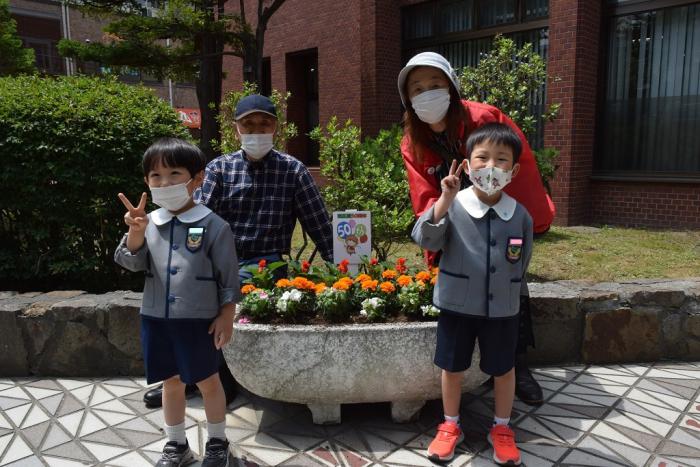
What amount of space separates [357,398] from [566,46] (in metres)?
7.09

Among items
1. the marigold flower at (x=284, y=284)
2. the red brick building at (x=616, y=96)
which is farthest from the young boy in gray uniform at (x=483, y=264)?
the red brick building at (x=616, y=96)

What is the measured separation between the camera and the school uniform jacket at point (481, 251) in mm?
2383

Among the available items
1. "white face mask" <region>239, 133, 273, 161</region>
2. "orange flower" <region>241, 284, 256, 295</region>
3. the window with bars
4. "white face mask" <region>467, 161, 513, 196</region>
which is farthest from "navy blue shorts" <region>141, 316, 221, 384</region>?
the window with bars

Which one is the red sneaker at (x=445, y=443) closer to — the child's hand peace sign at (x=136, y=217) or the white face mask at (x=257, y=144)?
the child's hand peace sign at (x=136, y=217)

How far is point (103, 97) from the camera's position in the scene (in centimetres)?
429

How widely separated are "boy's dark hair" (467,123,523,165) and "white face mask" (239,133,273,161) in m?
1.21

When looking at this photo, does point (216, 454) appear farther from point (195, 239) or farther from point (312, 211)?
point (312, 211)

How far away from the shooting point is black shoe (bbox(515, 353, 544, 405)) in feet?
10.1

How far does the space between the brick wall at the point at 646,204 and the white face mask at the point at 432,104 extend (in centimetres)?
645

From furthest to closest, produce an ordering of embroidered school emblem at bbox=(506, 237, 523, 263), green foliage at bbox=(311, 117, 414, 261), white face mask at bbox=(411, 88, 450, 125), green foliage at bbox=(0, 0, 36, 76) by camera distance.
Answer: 1. green foliage at bbox=(0, 0, 36, 76)
2. green foliage at bbox=(311, 117, 414, 261)
3. white face mask at bbox=(411, 88, 450, 125)
4. embroidered school emblem at bbox=(506, 237, 523, 263)

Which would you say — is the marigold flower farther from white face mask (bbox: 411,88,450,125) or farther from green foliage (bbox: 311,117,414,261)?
green foliage (bbox: 311,117,414,261)

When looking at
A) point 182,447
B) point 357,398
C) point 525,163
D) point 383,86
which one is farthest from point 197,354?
point 383,86

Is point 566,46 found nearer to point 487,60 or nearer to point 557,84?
point 557,84

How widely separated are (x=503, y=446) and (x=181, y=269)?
162 centimetres
